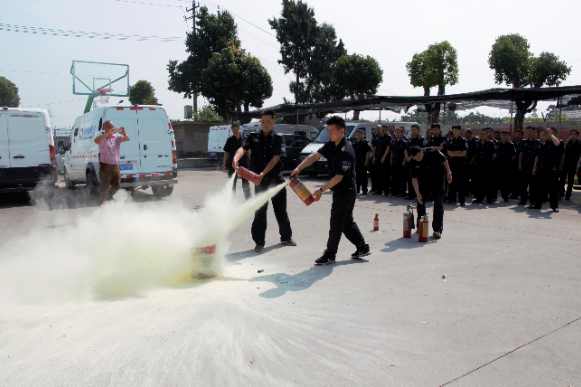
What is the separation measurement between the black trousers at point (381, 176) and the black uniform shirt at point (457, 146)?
2.24m

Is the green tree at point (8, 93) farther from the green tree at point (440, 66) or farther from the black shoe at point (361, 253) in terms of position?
the black shoe at point (361, 253)

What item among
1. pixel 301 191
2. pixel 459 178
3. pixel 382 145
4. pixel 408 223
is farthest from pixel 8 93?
pixel 301 191

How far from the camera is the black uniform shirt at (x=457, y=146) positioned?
10289 millimetres

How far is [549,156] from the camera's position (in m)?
9.41

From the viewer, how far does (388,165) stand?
490 inches

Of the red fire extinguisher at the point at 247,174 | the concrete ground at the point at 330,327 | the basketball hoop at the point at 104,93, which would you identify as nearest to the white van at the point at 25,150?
the concrete ground at the point at 330,327

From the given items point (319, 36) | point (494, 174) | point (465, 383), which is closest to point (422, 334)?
point (465, 383)

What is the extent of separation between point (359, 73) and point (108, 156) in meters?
30.5

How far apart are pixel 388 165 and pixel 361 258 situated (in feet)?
A: 23.2

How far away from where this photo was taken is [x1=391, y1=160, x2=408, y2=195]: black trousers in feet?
39.0

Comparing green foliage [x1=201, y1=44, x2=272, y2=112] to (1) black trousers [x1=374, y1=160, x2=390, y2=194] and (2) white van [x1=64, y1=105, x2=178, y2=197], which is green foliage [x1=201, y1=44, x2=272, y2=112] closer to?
(2) white van [x1=64, y1=105, x2=178, y2=197]

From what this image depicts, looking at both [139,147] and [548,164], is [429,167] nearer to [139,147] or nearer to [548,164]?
[548,164]

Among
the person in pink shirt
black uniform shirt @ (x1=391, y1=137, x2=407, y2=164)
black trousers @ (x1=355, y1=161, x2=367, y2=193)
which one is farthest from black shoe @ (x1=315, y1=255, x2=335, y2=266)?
black trousers @ (x1=355, y1=161, x2=367, y2=193)

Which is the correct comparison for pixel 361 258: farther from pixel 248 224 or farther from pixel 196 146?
pixel 196 146
